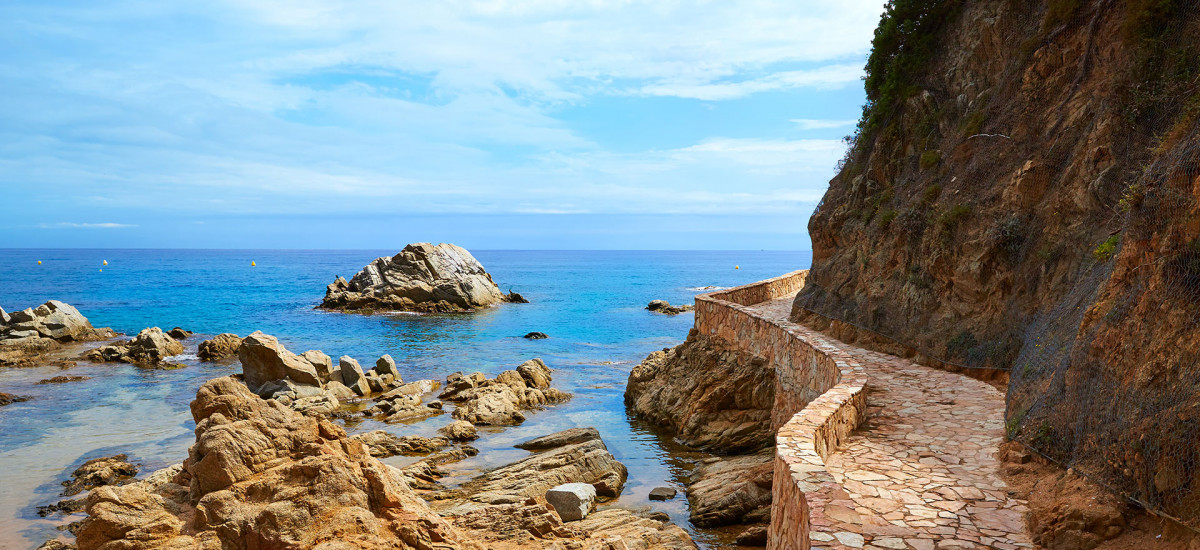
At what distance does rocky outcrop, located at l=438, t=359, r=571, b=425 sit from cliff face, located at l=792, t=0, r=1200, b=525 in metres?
8.61

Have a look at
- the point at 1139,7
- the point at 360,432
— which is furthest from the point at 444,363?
the point at 1139,7

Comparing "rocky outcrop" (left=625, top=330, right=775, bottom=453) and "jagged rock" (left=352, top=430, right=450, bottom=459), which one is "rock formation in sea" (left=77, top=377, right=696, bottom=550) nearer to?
"rocky outcrop" (left=625, top=330, right=775, bottom=453)

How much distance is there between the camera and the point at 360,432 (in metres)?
18.3

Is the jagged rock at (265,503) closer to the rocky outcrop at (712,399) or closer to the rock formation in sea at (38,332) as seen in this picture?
the rocky outcrop at (712,399)

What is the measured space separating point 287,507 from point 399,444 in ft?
28.6

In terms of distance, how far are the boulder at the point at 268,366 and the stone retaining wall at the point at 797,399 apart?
12.9 m

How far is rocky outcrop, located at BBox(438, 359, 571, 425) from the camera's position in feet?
63.7

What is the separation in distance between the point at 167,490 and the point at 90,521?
0.95 m

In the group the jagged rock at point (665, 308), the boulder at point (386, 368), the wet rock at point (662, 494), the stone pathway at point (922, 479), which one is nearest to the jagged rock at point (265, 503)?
the stone pathway at point (922, 479)

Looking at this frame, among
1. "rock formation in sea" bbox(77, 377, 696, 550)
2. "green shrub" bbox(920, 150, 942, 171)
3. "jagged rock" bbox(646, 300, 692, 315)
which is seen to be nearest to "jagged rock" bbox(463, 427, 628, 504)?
"rock formation in sea" bbox(77, 377, 696, 550)

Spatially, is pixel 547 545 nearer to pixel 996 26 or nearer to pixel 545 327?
pixel 996 26

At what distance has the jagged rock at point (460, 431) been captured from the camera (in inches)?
679

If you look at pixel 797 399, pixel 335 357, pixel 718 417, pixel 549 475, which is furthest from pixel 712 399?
pixel 335 357

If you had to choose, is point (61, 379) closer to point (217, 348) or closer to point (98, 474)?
point (217, 348)
